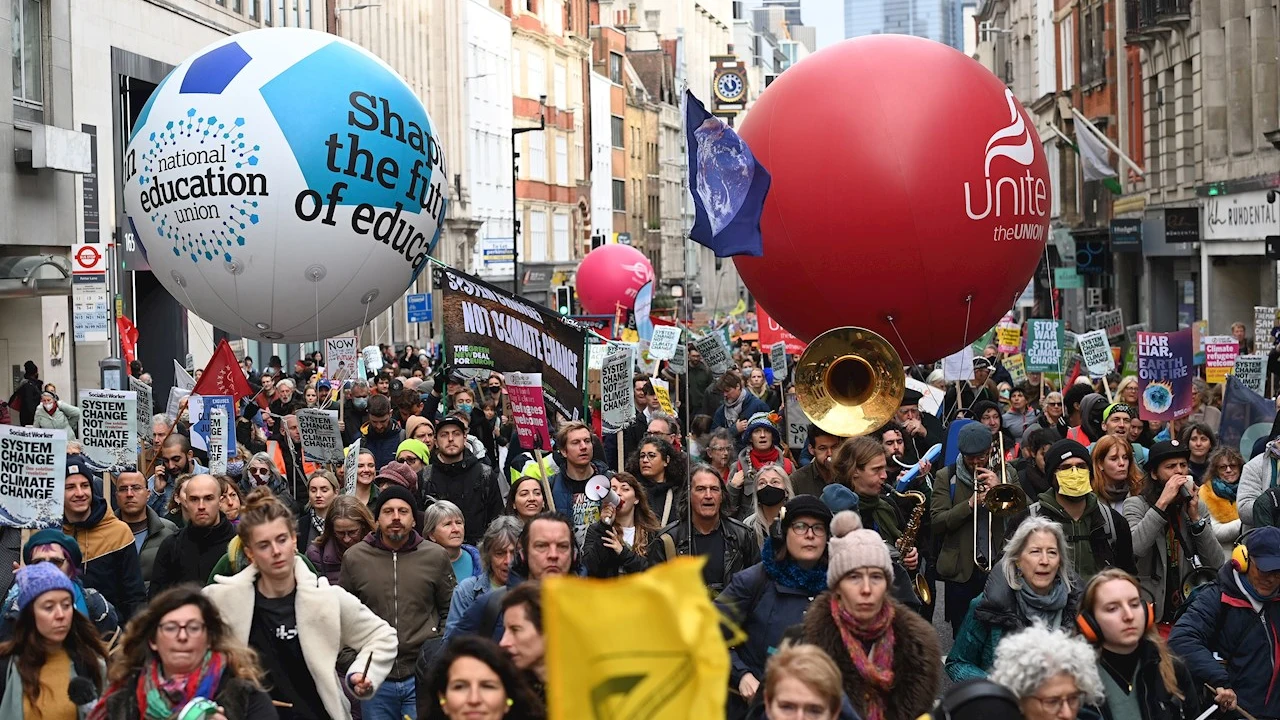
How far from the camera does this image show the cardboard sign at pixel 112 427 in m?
12.3

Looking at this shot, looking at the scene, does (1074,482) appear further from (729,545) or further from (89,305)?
(89,305)

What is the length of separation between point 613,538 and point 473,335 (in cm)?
620

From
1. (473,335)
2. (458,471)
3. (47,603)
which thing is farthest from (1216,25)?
(47,603)

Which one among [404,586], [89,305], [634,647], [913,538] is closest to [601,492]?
[404,586]

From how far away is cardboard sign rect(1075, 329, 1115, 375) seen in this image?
724 inches

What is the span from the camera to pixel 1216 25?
3578 centimetres

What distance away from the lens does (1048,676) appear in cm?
552

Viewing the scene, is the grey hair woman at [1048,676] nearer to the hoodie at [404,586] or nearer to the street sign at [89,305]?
the hoodie at [404,586]

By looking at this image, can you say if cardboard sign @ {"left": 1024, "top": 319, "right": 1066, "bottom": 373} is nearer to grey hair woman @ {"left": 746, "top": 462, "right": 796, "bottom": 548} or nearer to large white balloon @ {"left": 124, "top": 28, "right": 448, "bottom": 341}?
large white balloon @ {"left": 124, "top": 28, "right": 448, "bottom": 341}

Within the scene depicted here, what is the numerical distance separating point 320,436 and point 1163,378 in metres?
6.75

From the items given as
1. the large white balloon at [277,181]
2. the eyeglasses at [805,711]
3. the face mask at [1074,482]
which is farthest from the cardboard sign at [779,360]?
the eyeglasses at [805,711]

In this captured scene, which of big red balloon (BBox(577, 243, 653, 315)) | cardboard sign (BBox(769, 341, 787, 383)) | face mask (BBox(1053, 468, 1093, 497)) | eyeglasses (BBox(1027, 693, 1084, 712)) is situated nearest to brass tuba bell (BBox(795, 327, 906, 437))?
face mask (BBox(1053, 468, 1093, 497))

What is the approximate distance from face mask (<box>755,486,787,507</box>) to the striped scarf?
3019 mm

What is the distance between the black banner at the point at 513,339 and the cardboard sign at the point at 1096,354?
21.7ft
